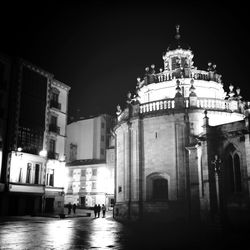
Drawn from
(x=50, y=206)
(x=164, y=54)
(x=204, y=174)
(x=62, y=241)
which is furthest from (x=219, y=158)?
(x=50, y=206)

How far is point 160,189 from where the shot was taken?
2927 centimetres

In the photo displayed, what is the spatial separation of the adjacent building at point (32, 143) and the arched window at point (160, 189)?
1605 centimetres

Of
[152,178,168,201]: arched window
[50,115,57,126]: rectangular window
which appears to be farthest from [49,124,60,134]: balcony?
[152,178,168,201]: arched window

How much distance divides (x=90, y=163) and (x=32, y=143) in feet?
82.7

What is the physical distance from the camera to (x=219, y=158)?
24078 millimetres

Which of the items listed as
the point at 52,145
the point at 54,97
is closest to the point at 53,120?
Answer: the point at 54,97

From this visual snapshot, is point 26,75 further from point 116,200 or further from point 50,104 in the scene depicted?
point 116,200

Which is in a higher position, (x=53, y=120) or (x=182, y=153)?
(x=53, y=120)

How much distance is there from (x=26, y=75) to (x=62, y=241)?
2855 centimetres

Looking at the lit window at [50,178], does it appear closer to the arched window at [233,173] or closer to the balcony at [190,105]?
the balcony at [190,105]

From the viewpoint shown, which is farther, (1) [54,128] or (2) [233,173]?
A: (1) [54,128]

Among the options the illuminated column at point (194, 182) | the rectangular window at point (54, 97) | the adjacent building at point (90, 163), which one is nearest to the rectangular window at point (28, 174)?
the rectangular window at point (54, 97)

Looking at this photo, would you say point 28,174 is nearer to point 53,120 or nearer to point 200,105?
point 53,120

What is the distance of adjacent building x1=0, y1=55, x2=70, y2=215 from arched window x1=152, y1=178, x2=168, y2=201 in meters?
16.1
